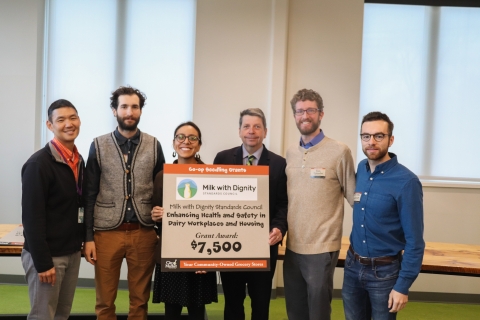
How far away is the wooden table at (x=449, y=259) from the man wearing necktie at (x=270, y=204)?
0.82 ft

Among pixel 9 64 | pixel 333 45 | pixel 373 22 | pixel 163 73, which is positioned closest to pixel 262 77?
pixel 333 45

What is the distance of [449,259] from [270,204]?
134 cm

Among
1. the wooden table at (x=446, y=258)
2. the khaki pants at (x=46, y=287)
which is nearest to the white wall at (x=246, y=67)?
the wooden table at (x=446, y=258)

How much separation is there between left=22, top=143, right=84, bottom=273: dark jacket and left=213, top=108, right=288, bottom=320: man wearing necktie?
94cm

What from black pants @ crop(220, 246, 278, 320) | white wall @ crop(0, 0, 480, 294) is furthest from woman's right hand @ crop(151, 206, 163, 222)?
white wall @ crop(0, 0, 480, 294)

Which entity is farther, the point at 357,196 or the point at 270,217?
the point at 270,217

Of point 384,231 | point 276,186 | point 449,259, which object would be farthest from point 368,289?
point 449,259

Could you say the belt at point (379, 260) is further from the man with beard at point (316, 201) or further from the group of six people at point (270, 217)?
the man with beard at point (316, 201)

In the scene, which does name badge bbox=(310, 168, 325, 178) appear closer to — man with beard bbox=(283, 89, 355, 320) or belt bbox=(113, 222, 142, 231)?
man with beard bbox=(283, 89, 355, 320)

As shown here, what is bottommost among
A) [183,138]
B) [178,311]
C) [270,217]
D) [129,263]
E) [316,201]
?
[178,311]

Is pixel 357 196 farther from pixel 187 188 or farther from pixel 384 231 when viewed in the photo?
pixel 187 188

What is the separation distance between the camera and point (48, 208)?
2.59m

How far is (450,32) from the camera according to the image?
4.84 metres

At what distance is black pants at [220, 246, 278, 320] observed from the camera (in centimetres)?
286
